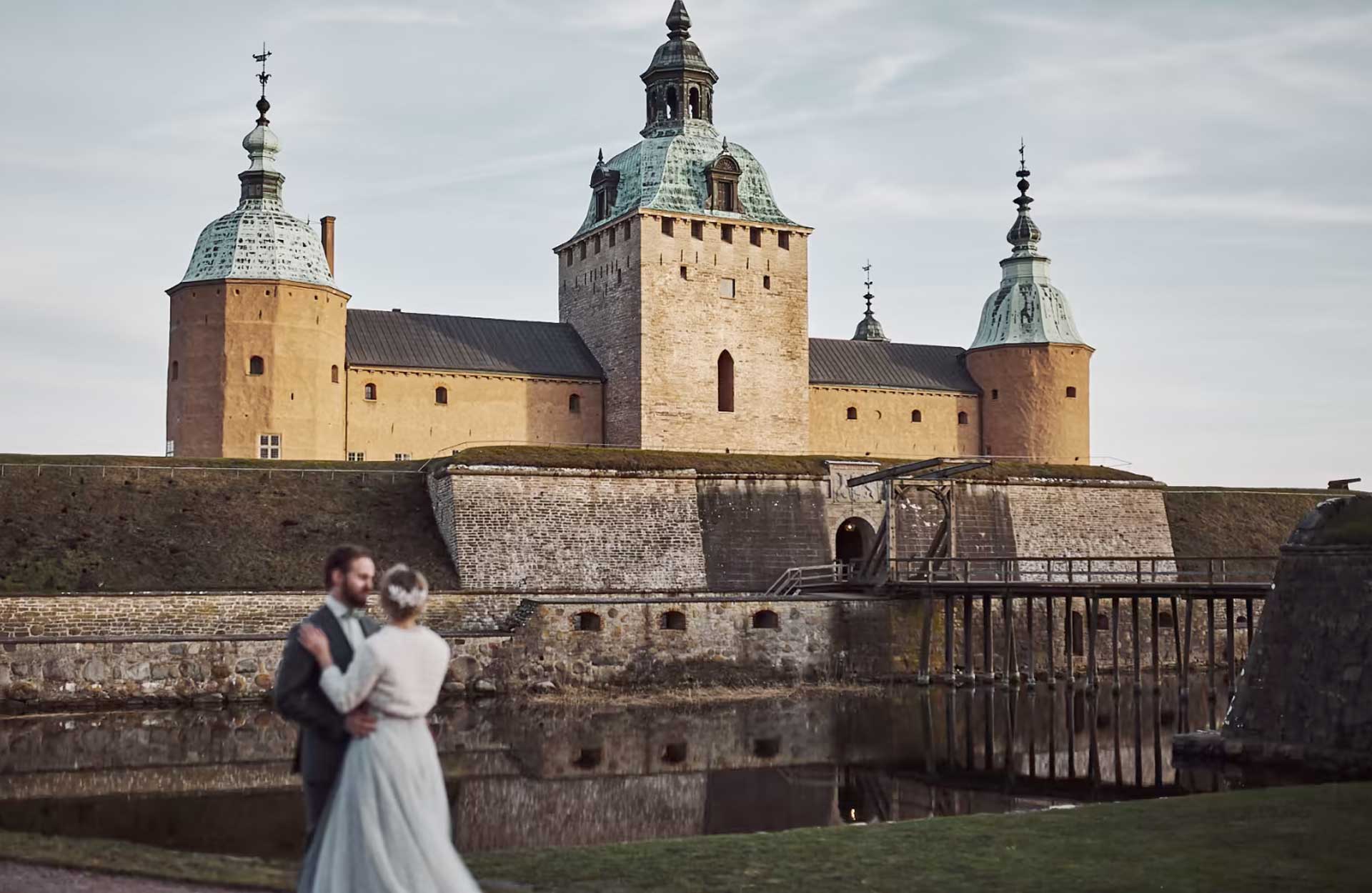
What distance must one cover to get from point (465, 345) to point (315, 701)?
3619cm

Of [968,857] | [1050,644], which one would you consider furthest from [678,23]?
[968,857]

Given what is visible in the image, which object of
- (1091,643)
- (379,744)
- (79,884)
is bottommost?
(79,884)

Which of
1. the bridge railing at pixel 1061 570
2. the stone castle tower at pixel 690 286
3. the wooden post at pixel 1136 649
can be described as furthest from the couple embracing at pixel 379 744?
the stone castle tower at pixel 690 286

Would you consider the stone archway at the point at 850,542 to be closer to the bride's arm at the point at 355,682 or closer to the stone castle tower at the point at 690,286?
the stone castle tower at the point at 690,286

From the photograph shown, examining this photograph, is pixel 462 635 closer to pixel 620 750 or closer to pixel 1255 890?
pixel 620 750

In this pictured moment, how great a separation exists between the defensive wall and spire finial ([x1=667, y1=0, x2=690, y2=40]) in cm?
1585

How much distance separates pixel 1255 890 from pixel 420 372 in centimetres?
3348

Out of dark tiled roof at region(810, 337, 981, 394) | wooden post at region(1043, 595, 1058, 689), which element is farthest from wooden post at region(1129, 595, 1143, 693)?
dark tiled roof at region(810, 337, 981, 394)

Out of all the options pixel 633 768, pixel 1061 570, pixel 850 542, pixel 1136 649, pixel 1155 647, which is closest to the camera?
pixel 633 768

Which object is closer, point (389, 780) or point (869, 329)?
point (389, 780)

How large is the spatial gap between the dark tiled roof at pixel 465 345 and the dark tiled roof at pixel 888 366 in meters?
8.07

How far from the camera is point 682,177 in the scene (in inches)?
1732

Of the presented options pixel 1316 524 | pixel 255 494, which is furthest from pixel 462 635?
pixel 1316 524

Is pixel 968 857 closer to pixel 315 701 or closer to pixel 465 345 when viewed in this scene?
pixel 315 701
